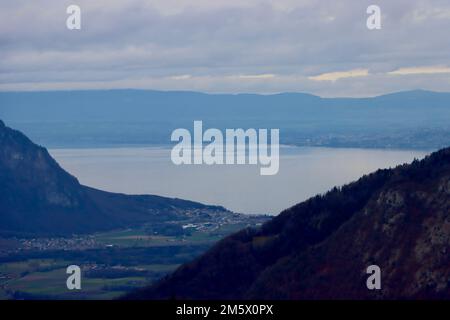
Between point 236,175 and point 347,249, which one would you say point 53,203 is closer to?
point 236,175

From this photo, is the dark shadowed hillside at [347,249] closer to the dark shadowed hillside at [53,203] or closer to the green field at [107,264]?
the green field at [107,264]

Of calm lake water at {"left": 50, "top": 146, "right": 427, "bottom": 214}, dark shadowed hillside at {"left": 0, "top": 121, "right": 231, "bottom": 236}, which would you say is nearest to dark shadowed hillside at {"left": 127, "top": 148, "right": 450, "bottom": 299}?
calm lake water at {"left": 50, "top": 146, "right": 427, "bottom": 214}

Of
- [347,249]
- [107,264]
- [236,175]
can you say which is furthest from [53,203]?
[347,249]
